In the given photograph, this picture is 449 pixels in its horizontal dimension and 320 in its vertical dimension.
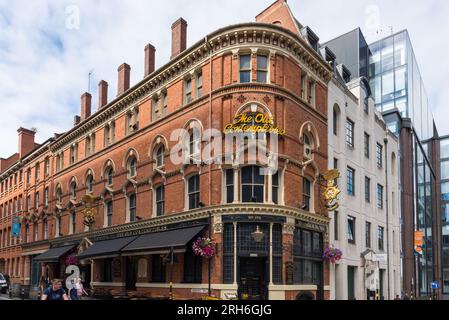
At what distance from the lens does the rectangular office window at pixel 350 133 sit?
35312 mm

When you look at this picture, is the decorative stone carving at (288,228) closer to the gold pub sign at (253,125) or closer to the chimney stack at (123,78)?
the gold pub sign at (253,125)

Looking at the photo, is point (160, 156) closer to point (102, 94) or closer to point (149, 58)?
point (149, 58)

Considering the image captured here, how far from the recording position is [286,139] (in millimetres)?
27172

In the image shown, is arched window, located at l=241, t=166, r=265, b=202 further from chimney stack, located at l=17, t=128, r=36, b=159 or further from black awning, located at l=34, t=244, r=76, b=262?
chimney stack, located at l=17, t=128, r=36, b=159

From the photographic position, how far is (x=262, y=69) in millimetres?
27297

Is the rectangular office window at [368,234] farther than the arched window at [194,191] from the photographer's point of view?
Yes

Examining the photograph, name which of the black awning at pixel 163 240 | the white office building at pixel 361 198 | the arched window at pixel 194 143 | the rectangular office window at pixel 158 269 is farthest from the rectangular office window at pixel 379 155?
the rectangular office window at pixel 158 269

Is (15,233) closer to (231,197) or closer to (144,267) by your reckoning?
(144,267)

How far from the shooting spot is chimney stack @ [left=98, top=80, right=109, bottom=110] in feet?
139

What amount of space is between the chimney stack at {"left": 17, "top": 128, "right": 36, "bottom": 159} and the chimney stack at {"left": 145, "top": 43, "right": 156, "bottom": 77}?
30.7 meters

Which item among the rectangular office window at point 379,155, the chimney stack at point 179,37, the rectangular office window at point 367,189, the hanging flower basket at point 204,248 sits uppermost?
the chimney stack at point 179,37

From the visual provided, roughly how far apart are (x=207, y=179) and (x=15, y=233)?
33.7 meters

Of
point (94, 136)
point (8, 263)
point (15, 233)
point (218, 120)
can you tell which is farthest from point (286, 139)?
point (8, 263)

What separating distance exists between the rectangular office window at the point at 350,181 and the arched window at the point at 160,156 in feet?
41.9
